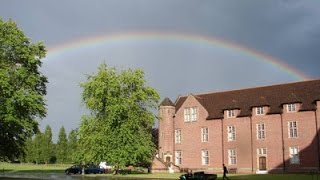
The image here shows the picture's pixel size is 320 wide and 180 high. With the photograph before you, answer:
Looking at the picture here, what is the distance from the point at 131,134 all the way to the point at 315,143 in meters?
25.3

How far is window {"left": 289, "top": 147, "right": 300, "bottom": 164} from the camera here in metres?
65.1

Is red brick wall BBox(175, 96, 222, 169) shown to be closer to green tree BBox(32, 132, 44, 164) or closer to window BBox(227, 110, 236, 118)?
window BBox(227, 110, 236, 118)

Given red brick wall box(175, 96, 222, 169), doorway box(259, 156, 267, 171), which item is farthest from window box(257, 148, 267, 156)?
red brick wall box(175, 96, 222, 169)

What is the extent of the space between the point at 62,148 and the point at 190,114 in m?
68.6

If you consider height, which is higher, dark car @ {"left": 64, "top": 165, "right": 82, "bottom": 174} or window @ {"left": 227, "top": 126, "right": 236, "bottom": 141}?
window @ {"left": 227, "top": 126, "right": 236, "bottom": 141}

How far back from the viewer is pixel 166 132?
7994 cm

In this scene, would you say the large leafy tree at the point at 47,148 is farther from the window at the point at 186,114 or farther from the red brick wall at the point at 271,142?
the red brick wall at the point at 271,142

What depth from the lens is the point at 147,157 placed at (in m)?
63.2

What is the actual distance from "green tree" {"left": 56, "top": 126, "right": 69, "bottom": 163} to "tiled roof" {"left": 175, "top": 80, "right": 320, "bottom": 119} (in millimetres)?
64586

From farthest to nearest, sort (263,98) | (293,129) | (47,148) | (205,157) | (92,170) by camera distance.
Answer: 1. (47,148)
2. (205,157)
3. (92,170)
4. (263,98)
5. (293,129)

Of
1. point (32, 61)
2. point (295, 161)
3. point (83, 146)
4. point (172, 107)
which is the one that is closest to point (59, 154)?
point (172, 107)

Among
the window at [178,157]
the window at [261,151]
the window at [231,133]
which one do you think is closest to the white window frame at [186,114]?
the window at [178,157]

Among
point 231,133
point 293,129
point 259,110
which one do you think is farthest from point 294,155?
point 231,133

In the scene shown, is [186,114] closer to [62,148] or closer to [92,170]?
[92,170]
